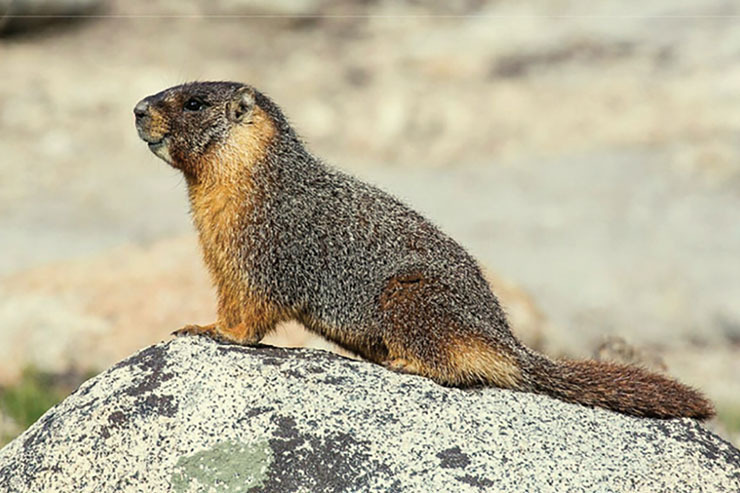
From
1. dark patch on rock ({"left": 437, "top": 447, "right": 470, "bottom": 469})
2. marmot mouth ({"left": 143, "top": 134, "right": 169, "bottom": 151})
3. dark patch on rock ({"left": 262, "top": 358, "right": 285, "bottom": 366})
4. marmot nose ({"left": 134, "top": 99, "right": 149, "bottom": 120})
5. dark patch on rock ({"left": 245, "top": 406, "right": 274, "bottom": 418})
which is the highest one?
marmot nose ({"left": 134, "top": 99, "right": 149, "bottom": 120})

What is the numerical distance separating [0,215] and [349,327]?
13062 millimetres

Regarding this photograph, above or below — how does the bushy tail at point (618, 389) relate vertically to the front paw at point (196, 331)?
above

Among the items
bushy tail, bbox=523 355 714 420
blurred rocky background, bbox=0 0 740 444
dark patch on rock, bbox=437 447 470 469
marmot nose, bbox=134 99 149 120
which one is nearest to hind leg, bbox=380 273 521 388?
bushy tail, bbox=523 355 714 420

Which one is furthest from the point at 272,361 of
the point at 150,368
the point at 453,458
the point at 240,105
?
the point at 240,105

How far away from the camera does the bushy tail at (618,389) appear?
6027 millimetres

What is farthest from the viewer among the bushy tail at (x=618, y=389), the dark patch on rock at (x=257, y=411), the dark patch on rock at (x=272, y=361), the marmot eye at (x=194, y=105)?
the marmot eye at (x=194, y=105)

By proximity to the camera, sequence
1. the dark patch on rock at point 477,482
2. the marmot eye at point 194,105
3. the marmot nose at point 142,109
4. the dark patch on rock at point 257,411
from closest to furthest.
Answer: the dark patch on rock at point 477,482 → the dark patch on rock at point 257,411 → the marmot nose at point 142,109 → the marmot eye at point 194,105

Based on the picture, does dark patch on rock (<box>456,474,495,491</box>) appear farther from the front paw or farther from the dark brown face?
the dark brown face

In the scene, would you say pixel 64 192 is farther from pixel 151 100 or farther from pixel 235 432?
pixel 235 432

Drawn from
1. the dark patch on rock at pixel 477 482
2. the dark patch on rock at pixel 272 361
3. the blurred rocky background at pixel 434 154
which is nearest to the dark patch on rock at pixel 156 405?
the dark patch on rock at pixel 272 361

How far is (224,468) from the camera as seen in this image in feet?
17.4

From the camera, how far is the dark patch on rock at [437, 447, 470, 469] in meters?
5.31

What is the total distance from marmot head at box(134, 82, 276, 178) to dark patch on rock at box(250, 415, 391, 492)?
6.21 feet

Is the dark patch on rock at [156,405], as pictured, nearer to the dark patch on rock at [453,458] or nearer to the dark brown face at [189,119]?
the dark patch on rock at [453,458]
